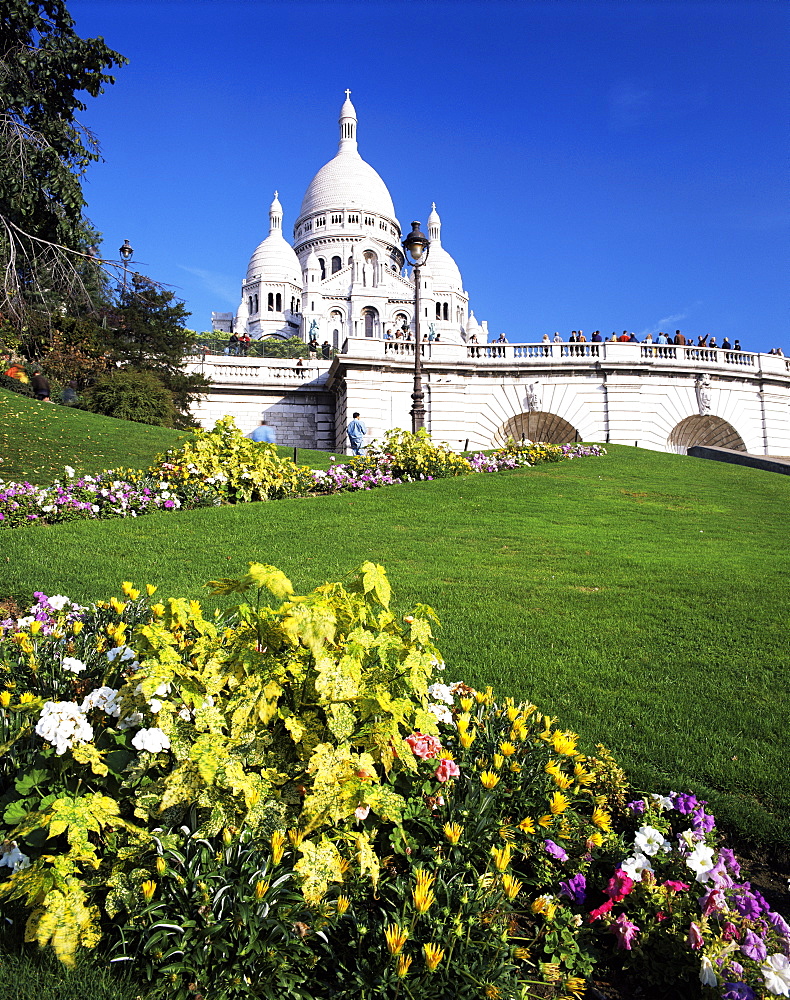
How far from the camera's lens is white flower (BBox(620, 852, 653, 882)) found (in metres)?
2.42

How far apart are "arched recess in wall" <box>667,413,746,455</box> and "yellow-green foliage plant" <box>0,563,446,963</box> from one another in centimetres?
2434

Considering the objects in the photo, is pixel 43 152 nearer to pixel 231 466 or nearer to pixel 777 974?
pixel 231 466

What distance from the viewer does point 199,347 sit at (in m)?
27.9

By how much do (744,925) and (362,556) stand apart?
5357 millimetres

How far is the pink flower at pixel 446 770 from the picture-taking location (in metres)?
2.63

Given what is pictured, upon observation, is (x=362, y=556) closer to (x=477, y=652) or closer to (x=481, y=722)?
(x=477, y=652)

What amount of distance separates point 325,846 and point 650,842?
1245mm

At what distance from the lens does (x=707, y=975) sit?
208cm

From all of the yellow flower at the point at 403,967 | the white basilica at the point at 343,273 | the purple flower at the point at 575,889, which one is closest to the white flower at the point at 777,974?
the purple flower at the point at 575,889

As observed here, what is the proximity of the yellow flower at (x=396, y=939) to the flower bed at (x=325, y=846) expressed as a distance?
17mm

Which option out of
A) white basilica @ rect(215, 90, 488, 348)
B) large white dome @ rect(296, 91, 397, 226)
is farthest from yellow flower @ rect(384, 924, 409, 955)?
large white dome @ rect(296, 91, 397, 226)

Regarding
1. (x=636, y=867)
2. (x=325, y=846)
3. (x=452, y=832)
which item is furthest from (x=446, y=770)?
(x=636, y=867)

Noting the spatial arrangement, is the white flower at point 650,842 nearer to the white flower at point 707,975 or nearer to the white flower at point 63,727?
the white flower at point 707,975

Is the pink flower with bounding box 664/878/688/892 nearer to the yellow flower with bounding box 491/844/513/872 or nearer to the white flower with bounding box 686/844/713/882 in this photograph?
the white flower with bounding box 686/844/713/882
